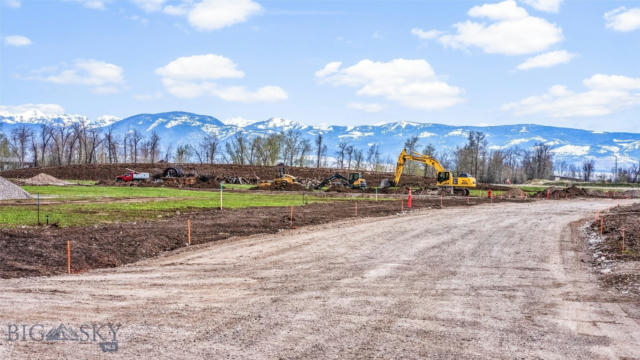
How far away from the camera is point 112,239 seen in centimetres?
1792

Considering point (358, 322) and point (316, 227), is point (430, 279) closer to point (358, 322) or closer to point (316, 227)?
point (358, 322)

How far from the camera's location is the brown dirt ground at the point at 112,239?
1455 centimetres

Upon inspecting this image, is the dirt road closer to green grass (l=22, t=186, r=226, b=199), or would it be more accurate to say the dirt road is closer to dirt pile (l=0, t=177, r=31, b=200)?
dirt pile (l=0, t=177, r=31, b=200)

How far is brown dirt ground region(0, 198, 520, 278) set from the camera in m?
14.5

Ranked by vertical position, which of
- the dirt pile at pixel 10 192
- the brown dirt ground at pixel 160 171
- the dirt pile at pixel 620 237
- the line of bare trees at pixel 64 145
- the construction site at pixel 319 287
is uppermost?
the line of bare trees at pixel 64 145

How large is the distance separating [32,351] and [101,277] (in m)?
5.68

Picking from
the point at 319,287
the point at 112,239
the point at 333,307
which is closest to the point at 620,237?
the point at 319,287

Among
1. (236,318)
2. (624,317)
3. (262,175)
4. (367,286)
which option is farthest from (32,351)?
(262,175)

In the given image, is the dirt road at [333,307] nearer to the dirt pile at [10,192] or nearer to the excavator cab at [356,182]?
the dirt pile at [10,192]

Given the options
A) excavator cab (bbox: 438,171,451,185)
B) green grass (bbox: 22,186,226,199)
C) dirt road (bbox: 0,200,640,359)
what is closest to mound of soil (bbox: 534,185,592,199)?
excavator cab (bbox: 438,171,451,185)

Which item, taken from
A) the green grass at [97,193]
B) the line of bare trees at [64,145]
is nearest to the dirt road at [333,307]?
the green grass at [97,193]

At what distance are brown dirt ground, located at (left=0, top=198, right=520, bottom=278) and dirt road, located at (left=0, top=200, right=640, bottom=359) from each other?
1.22 m

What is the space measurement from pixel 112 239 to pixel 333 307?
1066cm

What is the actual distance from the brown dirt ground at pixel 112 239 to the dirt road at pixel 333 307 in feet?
4.01
